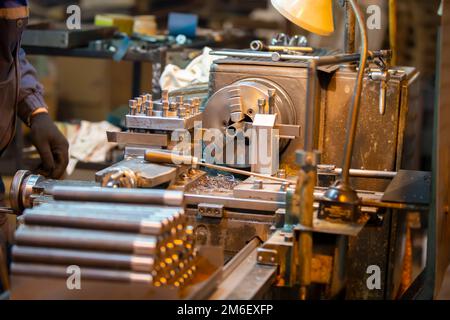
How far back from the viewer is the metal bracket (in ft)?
7.27

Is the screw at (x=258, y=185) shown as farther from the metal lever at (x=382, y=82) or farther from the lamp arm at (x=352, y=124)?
the metal lever at (x=382, y=82)

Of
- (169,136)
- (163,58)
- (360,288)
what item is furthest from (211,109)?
(163,58)

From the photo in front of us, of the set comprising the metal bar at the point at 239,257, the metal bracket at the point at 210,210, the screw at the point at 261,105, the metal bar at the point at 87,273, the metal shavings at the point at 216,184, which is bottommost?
the metal bar at the point at 239,257

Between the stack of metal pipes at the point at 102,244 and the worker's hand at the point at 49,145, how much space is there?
1.41 meters

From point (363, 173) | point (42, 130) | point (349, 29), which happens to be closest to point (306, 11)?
point (349, 29)

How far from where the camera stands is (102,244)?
1.67 meters

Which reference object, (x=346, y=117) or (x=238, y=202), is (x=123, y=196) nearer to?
(x=238, y=202)

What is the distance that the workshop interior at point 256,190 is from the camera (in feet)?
5.58

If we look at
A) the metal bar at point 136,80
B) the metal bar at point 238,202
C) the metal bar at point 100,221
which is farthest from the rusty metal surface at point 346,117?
the metal bar at point 136,80

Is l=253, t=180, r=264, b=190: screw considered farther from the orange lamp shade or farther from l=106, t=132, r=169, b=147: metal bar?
the orange lamp shade

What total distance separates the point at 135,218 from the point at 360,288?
82cm

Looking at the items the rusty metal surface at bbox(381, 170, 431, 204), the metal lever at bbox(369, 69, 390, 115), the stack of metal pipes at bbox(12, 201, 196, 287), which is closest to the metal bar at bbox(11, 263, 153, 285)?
the stack of metal pipes at bbox(12, 201, 196, 287)
